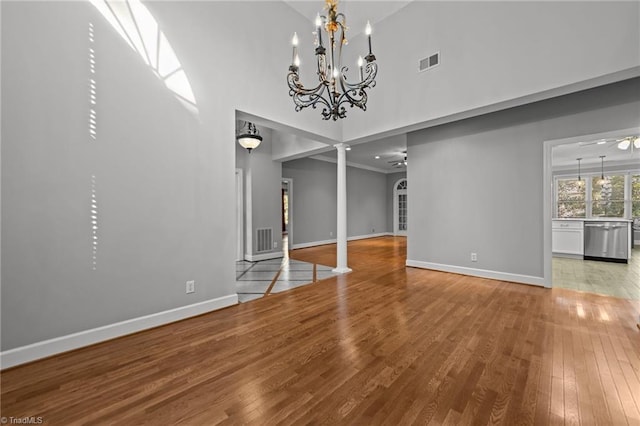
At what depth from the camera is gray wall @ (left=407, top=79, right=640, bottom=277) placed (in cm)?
357

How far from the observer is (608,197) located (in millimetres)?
8188

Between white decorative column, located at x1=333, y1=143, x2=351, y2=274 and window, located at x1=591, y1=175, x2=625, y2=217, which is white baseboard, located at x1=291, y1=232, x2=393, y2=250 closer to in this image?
white decorative column, located at x1=333, y1=143, x2=351, y2=274

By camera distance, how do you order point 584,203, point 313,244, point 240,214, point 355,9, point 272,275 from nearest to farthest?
point 355,9
point 272,275
point 240,214
point 584,203
point 313,244

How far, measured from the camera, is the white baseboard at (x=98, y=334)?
2.04m

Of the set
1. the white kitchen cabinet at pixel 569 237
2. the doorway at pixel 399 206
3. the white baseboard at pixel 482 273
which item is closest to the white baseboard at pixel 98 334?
the white baseboard at pixel 482 273

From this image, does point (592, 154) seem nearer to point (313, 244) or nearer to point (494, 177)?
point (494, 177)

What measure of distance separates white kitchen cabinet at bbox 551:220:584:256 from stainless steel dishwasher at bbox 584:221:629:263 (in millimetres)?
97

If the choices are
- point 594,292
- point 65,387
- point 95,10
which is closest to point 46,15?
point 95,10

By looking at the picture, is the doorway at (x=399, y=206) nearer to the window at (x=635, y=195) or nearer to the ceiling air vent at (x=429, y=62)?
the window at (x=635, y=195)

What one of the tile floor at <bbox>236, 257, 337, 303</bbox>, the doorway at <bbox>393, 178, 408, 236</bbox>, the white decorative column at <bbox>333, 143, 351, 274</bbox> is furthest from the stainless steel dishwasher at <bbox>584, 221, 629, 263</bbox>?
the doorway at <bbox>393, 178, 408, 236</bbox>

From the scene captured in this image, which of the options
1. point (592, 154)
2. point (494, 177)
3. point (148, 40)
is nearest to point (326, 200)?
point (494, 177)

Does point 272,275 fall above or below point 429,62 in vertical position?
below

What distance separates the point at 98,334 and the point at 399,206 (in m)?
10.7

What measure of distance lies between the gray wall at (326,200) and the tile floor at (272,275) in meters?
2.27
